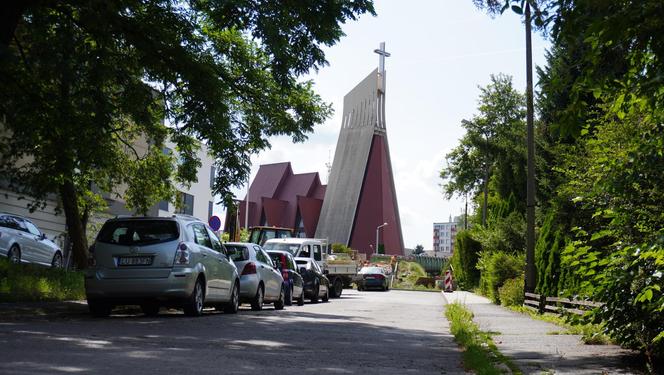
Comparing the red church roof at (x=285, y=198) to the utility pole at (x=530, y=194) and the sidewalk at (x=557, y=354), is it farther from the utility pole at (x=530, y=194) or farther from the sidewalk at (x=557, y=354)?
the sidewalk at (x=557, y=354)

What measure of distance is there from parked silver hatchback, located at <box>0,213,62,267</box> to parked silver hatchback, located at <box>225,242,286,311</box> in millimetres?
6566

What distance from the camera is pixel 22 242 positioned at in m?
23.3

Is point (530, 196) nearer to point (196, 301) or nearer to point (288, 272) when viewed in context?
point (288, 272)

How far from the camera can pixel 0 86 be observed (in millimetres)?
13664

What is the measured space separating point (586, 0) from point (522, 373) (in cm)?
352

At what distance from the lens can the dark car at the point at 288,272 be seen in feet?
76.6

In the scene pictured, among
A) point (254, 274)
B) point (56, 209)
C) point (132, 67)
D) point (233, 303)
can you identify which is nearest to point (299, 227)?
point (56, 209)

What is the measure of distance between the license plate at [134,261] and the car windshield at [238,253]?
17.4 feet

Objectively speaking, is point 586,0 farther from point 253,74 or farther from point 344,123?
point 344,123

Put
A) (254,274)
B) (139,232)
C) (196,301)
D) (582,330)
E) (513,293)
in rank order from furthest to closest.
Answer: (513,293), (254,274), (196,301), (139,232), (582,330)

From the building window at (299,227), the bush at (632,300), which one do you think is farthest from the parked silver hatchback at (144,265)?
the building window at (299,227)

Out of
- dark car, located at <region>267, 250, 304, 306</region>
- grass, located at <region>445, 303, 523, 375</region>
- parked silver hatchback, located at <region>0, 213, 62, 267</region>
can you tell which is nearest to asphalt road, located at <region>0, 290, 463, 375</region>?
grass, located at <region>445, 303, 523, 375</region>

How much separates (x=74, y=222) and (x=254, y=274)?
6.84 metres

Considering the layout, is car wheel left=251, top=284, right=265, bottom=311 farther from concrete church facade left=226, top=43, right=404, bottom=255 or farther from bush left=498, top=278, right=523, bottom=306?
concrete church facade left=226, top=43, right=404, bottom=255
